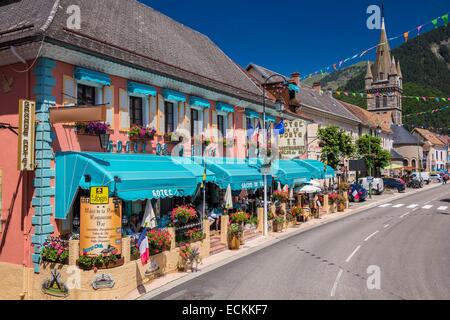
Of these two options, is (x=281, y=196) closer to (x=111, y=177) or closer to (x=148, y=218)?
(x=148, y=218)

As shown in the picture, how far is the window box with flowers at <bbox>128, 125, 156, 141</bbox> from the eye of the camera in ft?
51.7

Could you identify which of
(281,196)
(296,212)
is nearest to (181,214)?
(281,196)

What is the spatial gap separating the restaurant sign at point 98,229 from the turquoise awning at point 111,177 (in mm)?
665

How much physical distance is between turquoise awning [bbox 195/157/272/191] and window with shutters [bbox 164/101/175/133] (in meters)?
1.95

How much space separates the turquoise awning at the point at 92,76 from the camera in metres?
13.5

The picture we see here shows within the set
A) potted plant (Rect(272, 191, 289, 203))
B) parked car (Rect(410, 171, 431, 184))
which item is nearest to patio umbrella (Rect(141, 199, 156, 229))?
potted plant (Rect(272, 191, 289, 203))

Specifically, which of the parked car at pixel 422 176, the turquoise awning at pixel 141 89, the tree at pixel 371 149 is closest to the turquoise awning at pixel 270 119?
the turquoise awning at pixel 141 89

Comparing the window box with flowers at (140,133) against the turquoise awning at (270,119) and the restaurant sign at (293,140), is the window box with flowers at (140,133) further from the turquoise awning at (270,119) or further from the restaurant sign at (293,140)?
the restaurant sign at (293,140)

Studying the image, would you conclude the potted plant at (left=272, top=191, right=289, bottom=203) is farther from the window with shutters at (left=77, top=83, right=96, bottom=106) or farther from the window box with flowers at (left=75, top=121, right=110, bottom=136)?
the window with shutters at (left=77, top=83, right=96, bottom=106)

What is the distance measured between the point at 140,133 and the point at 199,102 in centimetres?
443
